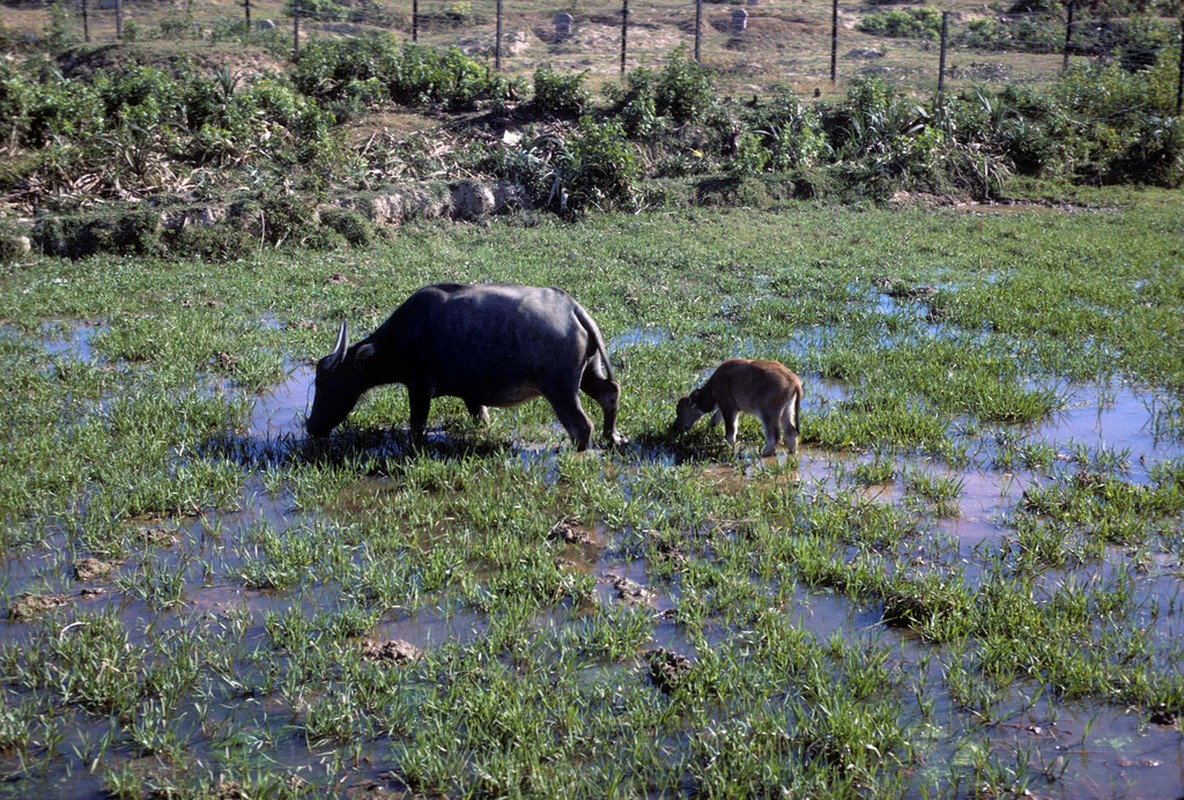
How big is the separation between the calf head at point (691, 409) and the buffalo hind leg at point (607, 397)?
388 millimetres

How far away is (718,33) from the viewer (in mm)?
38094

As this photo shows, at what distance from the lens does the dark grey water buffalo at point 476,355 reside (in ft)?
21.9

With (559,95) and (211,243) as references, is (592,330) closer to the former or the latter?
(211,243)

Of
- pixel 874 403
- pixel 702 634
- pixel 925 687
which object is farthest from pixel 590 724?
pixel 874 403

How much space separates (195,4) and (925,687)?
129 ft

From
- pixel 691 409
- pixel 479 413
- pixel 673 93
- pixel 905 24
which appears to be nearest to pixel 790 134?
pixel 673 93

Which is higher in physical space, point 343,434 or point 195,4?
point 195,4

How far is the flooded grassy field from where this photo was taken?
3703 millimetres

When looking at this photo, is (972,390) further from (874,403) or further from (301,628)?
(301,628)

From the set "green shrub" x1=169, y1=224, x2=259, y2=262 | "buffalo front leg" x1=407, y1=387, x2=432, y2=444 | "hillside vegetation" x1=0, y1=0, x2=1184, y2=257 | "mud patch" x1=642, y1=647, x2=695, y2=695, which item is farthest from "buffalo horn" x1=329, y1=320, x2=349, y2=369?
"hillside vegetation" x1=0, y1=0, x2=1184, y2=257

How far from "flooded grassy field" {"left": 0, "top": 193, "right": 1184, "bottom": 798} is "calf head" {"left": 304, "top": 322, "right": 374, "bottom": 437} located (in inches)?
6.5

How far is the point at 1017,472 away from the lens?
6516 millimetres

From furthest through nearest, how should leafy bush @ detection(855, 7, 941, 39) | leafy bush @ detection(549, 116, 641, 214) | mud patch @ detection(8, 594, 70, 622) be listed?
leafy bush @ detection(855, 7, 941, 39)
leafy bush @ detection(549, 116, 641, 214)
mud patch @ detection(8, 594, 70, 622)

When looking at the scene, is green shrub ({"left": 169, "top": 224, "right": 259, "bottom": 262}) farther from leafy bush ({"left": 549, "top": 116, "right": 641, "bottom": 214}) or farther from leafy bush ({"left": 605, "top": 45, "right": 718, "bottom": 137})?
leafy bush ({"left": 605, "top": 45, "right": 718, "bottom": 137})
